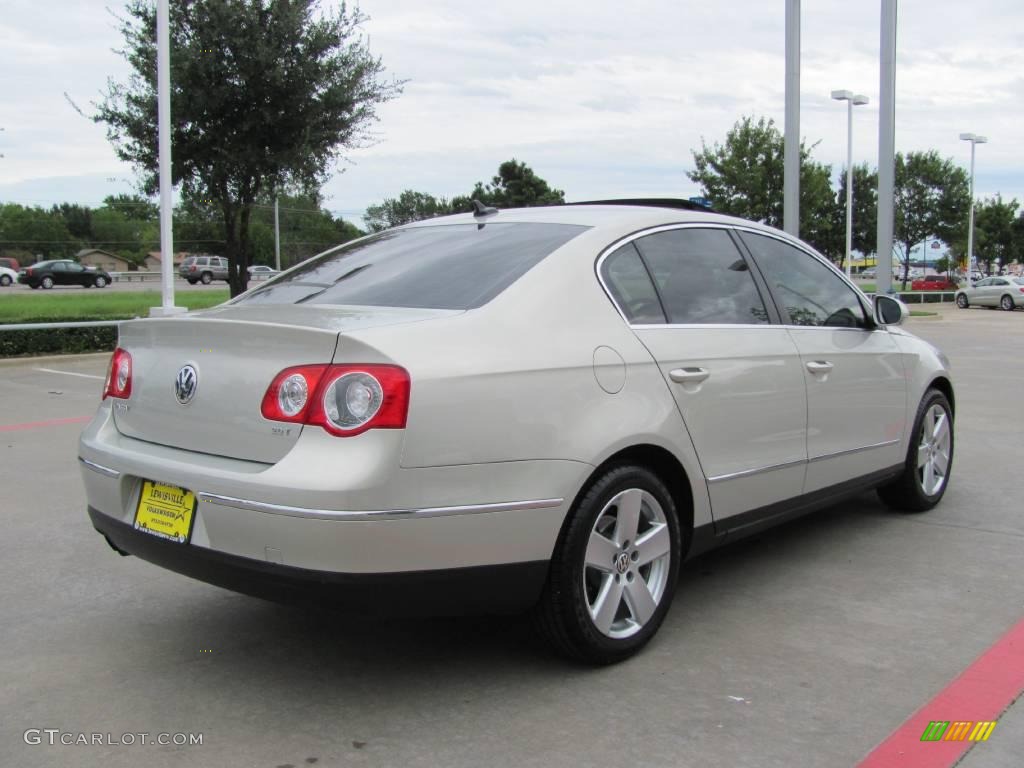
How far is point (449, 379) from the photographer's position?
304 cm

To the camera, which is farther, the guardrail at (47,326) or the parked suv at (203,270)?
the parked suv at (203,270)

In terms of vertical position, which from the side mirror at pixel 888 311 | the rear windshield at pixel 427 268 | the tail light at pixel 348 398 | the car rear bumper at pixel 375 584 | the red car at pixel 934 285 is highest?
the red car at pixel 934 285

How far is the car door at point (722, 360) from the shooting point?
12.5 feet

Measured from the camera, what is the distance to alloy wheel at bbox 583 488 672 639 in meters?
3.45

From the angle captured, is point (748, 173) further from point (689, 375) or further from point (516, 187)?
point (689, 375)

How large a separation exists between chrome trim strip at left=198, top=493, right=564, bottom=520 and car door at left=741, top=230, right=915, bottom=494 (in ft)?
6.12

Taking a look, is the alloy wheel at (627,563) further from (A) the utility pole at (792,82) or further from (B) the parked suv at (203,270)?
(B) the parked suv at (203,270)

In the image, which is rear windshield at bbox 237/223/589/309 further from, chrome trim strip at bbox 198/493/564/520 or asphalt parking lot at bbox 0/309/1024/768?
asphalt parking lot at bbox 0/309/1024/768

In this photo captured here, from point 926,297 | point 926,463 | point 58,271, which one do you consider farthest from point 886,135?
point 58,271

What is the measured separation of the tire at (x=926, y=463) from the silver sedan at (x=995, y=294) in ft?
115

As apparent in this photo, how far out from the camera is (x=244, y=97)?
17.2 metres

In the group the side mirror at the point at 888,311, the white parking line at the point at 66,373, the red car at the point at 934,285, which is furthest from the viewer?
the red car at the point at 934,285

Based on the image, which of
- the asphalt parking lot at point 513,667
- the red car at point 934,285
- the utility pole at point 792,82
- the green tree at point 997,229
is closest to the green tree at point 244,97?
the utility pole at point 792,82

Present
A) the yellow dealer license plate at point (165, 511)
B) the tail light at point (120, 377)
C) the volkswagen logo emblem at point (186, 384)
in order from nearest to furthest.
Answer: the yellow dealer license plate at point (165, 511)
the volkswagen logo emblem at point (186, 384)
the tail light at point (120, 377)
